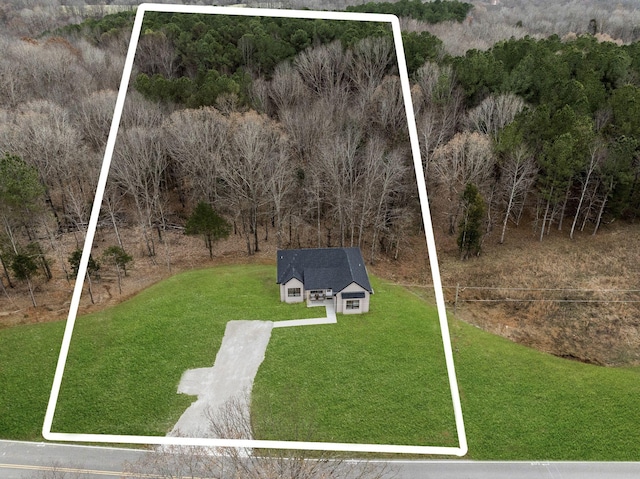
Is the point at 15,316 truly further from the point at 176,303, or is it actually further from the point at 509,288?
the point at 509,288

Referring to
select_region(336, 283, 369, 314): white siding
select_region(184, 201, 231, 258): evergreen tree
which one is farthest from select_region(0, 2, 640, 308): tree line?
select_region(336, 283, 369, 314): white siding

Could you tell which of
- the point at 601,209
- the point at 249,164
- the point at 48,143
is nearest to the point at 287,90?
the point at 249,164

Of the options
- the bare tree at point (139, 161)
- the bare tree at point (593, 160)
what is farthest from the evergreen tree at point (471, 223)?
the bare tree at point (139, 161)

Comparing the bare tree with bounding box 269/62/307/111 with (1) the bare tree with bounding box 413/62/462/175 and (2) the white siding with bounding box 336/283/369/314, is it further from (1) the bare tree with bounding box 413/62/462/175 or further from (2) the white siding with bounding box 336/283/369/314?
(2) the white siding with bounding box 336/283/369/314

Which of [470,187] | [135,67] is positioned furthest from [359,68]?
[135,67]

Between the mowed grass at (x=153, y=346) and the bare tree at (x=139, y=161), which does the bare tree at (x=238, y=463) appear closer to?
the mowed grass at (x=153, y=346)

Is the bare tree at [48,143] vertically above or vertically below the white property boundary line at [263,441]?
below
